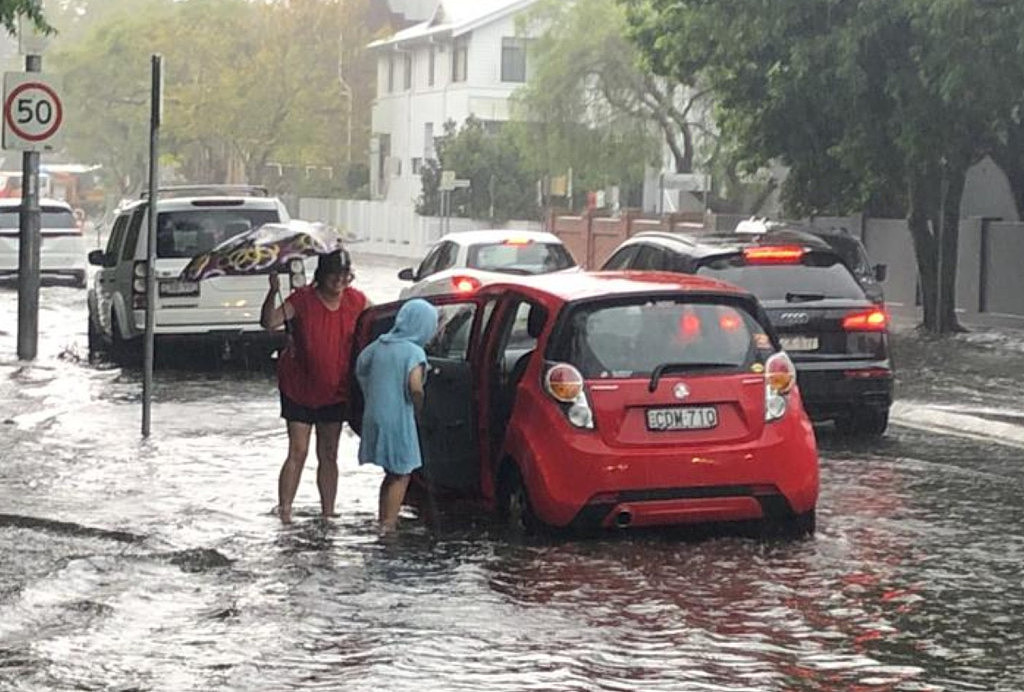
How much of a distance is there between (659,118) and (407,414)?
49.1 metres

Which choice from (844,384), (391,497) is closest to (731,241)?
(844,384)

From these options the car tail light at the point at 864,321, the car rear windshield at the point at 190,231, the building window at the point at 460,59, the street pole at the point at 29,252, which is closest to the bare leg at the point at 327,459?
the car tail light at the point at 864,321

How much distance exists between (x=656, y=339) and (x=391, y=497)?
1.81 meters

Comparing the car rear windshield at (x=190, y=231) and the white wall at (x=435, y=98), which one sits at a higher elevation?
the white wall at (x=435, y=98)

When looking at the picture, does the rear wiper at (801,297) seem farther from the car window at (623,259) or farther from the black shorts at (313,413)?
the black shorts at (313,413)

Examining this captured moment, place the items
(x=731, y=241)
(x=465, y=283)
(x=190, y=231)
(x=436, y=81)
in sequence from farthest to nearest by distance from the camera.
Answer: (x=436, y=81) < (x=190, y=231) < (x=465, y=283) < (x=731, y=241)

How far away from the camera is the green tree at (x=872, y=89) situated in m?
29.2

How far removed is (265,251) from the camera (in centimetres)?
1594

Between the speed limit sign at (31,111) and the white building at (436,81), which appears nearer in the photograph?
the speed limit sign at (31,111)

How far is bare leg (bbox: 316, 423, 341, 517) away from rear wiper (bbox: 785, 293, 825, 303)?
523 centimetres

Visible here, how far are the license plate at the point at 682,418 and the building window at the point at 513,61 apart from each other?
69.6 meters

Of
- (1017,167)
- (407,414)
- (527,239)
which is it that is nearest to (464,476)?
(407,414)

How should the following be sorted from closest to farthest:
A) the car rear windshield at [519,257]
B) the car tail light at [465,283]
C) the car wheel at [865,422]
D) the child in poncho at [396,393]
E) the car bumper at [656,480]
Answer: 1. the car bumper at [656,480]
2. the child in poncho at [396,393]
3. the car wheel at [865,422]
4. the car tail light at [465,283]
5. the car rear windshield at [519,257]

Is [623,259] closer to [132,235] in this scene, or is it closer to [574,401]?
[132,235]
